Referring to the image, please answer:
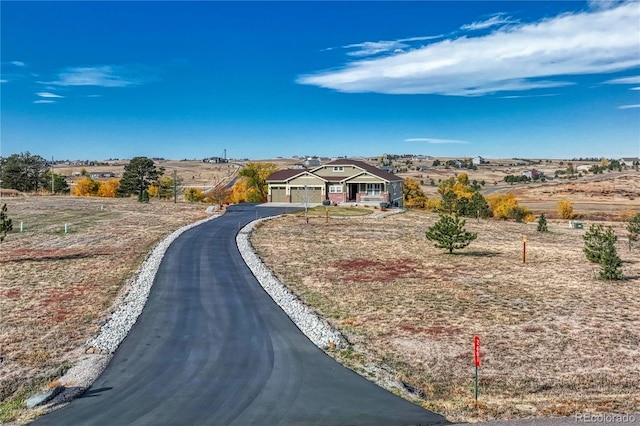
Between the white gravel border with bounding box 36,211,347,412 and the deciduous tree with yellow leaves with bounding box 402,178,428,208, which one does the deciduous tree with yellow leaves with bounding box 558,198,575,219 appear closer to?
the deciduous tree with yellow leaves with bounding box 402,178,428,208

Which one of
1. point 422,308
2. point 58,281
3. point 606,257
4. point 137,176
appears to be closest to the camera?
point 422,308

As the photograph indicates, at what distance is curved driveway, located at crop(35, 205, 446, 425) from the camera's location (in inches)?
450

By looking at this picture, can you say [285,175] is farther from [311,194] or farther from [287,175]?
[311,194]

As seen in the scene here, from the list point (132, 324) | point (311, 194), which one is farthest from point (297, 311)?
point (311, 194)

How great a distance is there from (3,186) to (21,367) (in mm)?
97214

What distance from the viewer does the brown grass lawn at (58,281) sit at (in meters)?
14.7

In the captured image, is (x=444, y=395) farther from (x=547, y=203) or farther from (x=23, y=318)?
(x=547, y=203)

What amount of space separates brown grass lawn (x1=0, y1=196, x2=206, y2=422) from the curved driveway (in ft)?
6.21

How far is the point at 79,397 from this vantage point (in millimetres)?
12359

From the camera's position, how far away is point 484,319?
19109 millimetres

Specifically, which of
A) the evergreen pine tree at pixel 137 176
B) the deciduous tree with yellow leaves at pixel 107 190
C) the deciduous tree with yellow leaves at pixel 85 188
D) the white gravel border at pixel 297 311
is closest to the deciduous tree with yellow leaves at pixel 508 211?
the white gravel border at pixel 297 311

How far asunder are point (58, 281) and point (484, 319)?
2087 centimetres

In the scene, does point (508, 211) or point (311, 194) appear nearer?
point (311, 194)

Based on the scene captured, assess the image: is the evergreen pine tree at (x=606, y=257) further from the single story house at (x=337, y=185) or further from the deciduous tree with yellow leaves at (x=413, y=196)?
the deciduous tree with yellow leaves at (x=413, y=196)
